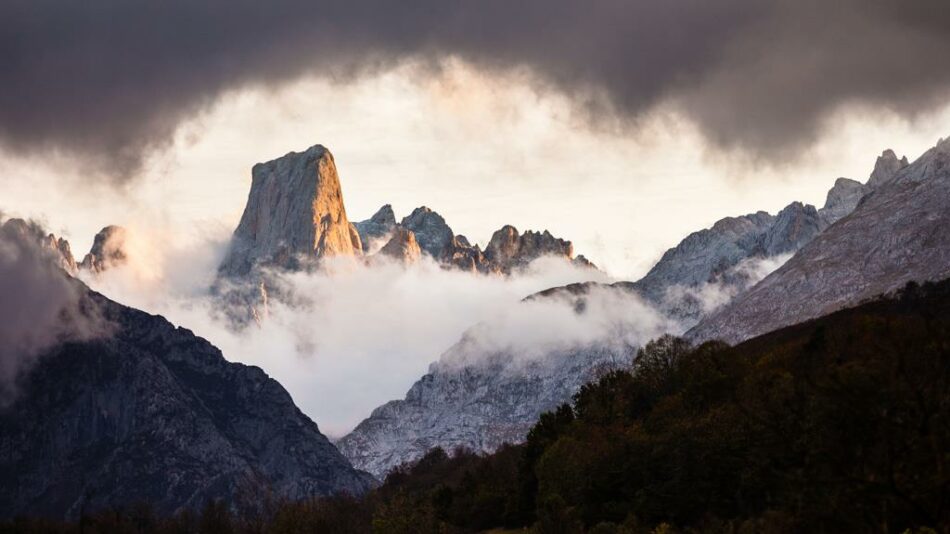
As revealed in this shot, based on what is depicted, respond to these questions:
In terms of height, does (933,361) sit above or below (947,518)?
above

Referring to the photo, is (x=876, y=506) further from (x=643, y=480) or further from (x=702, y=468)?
(x=643, y=480)

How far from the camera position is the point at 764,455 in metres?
66.1

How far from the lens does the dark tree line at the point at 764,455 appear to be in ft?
162

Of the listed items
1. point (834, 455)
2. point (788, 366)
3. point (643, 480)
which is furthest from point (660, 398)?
point (834, 455)

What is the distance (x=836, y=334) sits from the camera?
578 ft

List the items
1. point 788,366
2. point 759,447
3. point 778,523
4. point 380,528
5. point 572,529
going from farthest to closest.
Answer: point 380,528 → point 788,366 → point 572,529 → point 778,523 → point 759,447

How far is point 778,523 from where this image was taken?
264 feet

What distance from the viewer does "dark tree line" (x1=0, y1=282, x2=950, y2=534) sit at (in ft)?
162

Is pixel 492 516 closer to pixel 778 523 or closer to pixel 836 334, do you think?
pixel 836 334

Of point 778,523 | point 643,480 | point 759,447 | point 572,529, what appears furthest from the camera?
point 643,480

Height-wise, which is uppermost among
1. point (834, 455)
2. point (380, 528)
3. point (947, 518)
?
point (380, 528)

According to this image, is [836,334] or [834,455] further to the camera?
[836,334]

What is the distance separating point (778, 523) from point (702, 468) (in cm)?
6254


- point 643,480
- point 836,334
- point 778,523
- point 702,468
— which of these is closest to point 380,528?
point 643,480
